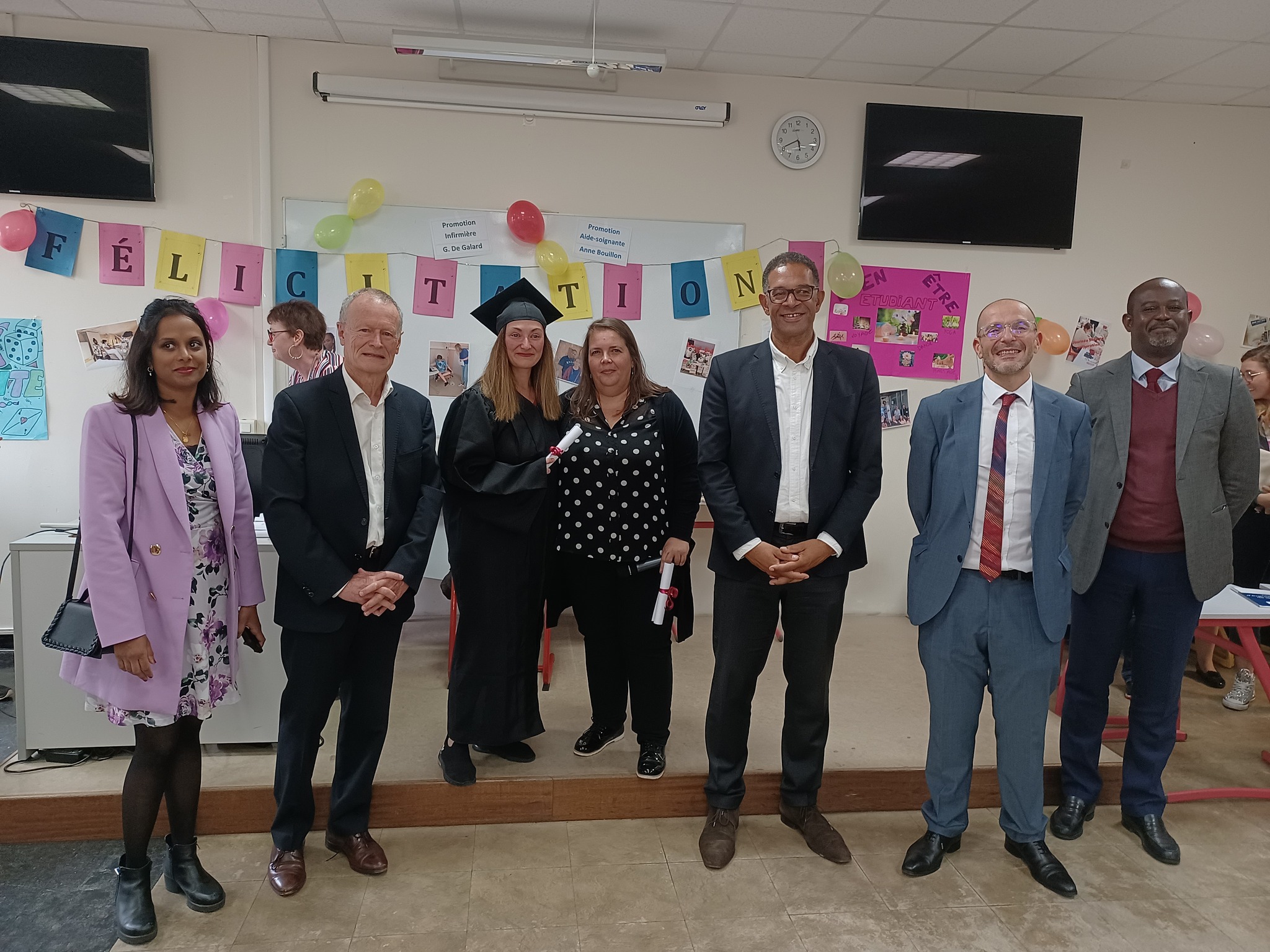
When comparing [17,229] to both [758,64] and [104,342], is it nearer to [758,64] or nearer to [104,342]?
[104,342]

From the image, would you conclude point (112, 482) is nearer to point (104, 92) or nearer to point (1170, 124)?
point (104, 92)

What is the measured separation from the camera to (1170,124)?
441 centimetres

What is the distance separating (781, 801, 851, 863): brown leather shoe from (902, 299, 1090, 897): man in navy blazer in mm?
185

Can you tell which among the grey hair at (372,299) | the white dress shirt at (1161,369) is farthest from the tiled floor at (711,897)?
the grey hair at (372,299)

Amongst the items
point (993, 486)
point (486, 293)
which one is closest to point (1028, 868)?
point (993, 486)

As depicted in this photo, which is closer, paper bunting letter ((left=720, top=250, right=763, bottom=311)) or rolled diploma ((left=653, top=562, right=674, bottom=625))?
rolled diploma ((left=653, top=562, right=674, bottom=625))

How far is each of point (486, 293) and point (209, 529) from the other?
2420mm

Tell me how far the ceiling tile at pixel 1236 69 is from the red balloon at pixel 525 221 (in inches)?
133

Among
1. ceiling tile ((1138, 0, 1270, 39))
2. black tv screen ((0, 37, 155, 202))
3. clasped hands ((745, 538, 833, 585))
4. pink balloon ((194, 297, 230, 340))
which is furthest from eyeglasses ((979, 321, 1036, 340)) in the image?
black tv screen ((0, 37, 155, 202))

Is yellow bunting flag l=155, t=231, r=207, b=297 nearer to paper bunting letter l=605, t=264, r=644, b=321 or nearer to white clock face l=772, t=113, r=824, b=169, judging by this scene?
paper bunting letter l=605, t=264, r=644, b=321

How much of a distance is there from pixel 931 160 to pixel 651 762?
350cm

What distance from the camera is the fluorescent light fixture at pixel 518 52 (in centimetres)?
348

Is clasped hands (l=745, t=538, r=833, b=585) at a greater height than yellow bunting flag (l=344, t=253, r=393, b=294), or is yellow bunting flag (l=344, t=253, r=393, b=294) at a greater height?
yellow bunting flag (l=344, t=253, r=393, b=294)

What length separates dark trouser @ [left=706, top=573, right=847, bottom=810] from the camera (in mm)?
2225
